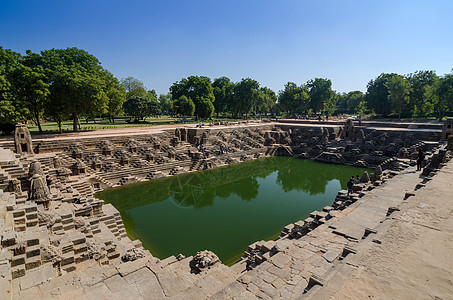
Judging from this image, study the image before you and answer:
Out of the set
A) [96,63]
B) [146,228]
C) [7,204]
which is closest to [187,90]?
[96,63]

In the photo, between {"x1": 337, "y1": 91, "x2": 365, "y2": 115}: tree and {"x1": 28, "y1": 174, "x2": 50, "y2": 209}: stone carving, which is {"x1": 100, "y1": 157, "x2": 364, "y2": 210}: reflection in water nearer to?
{"x1": 28, "y1": 174, "x2": 50, "y2": 209}: stone carving

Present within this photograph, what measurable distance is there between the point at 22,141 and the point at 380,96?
4765cm

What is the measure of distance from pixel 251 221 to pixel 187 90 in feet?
127

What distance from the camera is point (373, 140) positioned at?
24.6m

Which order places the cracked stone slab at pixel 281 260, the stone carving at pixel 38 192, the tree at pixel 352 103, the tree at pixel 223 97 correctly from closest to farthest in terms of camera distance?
the cracked stone slab at pixel 281 260, the stone carving at pixel 38 192, the tree at pixel 223 97, the tree at pixel 352 103

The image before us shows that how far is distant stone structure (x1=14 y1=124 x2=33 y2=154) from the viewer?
1552cm

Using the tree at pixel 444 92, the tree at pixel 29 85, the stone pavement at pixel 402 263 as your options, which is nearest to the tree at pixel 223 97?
the tree at pixel 444 92

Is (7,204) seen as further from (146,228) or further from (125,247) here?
(146,228)

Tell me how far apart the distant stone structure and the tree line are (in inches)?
160

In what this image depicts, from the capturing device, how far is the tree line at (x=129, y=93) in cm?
1925

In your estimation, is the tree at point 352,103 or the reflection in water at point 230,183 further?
the tree at point 352,103

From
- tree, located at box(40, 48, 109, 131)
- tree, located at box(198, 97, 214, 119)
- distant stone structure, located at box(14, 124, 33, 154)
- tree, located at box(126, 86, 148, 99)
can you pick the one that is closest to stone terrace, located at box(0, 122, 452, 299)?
distant stone structure, located at box(14, 124, 33, 154)

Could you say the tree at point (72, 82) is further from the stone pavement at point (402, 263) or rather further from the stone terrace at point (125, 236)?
the stone pavement at point (402, 263)

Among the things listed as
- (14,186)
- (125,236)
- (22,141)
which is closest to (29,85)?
(22,141)
